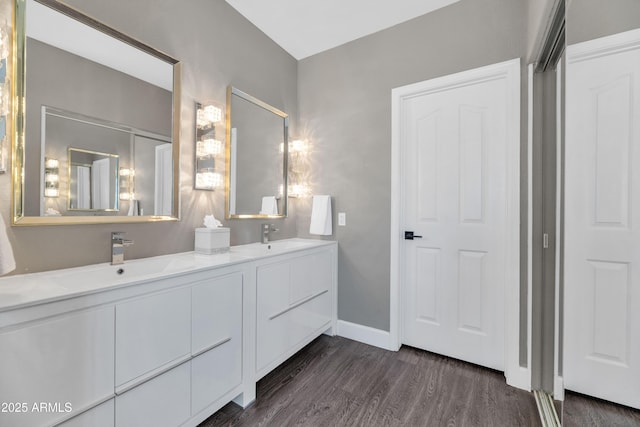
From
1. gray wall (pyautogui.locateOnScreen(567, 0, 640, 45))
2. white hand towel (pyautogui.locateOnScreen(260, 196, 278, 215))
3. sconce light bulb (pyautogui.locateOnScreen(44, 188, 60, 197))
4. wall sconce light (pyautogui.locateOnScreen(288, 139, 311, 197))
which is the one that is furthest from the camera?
wall sconce light (pyautogui.locateOnScreen(288, 139, 311, 197))

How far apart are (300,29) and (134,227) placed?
6.71 feet

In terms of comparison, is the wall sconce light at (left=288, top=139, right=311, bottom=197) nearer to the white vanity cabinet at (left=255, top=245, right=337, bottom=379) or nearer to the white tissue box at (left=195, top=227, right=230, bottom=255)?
the white vanity cabinet at (left=255, top=245, right=337, bottom=379)

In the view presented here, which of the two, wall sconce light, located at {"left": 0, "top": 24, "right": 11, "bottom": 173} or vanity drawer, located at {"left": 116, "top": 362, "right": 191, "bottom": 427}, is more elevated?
wall sconce light, located at {"left": 0, "top": 24, "right": 11, "bottom": 173}

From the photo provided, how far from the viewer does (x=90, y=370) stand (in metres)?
1.01

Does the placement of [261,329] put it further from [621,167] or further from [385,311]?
[621,167]

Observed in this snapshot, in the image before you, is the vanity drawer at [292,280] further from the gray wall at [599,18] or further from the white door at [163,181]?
the gray wall at [599,18]

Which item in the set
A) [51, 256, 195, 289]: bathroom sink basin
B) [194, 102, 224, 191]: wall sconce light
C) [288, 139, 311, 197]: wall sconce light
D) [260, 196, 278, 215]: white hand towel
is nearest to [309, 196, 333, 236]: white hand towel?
[288, 139, 311, 197]: wall sconce light

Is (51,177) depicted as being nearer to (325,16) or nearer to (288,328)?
(288,328)

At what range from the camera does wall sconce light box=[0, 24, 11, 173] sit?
1155 mm

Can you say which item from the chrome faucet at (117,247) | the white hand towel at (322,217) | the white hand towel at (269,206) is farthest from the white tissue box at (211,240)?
the white hand towel at (322,217)

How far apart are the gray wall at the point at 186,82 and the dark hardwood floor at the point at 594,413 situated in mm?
2049

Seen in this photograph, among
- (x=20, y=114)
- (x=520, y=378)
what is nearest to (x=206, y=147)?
(x=20, y=114)

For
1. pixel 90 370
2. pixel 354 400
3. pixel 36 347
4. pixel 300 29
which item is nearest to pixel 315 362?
pixel 354 400

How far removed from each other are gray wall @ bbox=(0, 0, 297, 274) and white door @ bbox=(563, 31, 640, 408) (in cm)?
199
